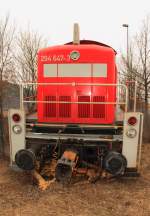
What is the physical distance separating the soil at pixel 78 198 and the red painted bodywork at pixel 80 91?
1514 mm

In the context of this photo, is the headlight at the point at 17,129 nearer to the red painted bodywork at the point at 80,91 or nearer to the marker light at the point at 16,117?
the marker light at the point at 16,117

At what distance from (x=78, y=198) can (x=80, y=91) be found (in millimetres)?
2595

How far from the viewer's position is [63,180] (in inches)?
230

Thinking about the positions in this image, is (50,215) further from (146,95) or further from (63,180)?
(146,95)

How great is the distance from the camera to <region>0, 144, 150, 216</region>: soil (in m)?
4.64

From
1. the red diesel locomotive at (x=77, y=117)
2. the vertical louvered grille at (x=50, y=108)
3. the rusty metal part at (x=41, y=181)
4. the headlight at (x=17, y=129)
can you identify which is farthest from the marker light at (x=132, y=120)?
the headlight at (x=17, y=129)

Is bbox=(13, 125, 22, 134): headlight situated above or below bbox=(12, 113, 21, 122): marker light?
below

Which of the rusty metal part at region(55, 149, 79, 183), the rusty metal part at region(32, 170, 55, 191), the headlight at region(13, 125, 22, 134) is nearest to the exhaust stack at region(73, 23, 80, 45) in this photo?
the headlight at region(13, 125, 22, 134)

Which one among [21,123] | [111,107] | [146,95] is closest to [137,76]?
[146,95]

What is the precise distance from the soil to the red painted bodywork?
1.51 metres

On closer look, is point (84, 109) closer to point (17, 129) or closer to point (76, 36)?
point (17, 129)

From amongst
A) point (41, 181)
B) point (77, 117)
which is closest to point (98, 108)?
point (77, 117)

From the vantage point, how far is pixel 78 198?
16.9 ft

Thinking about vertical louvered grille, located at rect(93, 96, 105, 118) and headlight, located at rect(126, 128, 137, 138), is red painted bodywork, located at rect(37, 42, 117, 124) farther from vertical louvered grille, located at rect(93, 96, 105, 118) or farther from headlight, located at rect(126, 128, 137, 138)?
headlight, located at rect(126, 128, 137, 138)
